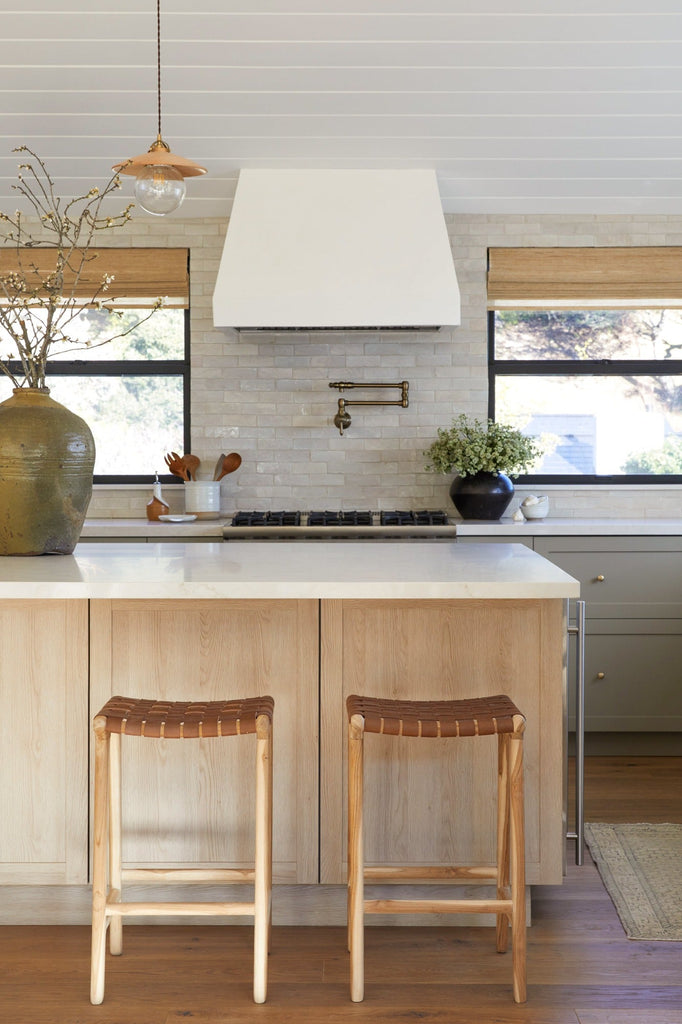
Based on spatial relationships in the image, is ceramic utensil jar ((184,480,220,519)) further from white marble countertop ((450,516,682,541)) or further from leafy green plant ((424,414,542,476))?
white marble countertop ((450,516,682,541))

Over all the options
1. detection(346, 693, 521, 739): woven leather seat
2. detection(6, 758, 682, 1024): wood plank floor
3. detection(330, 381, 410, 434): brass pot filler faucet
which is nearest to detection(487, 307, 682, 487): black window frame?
detection(330, 381, 410, 434): brass pot filler faucet

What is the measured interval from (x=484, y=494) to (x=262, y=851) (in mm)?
2666

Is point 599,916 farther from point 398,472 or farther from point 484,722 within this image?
point 398,472

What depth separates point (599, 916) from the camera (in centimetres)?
270

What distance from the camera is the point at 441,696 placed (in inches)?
101

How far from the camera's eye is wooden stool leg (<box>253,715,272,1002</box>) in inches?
86.7

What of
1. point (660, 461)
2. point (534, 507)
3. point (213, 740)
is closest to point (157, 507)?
→ point (534, 507)

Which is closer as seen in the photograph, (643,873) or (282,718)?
(282,718)

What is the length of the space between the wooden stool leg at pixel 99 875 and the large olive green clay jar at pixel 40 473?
0.82m

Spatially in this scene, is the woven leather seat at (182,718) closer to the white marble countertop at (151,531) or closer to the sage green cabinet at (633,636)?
the white marble countertop at (151,531)

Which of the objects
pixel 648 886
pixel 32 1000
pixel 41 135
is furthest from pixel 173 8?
pixel 648 886

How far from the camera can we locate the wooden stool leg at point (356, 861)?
2215mm

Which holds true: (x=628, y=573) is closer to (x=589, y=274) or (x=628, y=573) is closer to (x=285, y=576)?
(x=589, y=274)

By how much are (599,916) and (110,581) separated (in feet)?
5.50
